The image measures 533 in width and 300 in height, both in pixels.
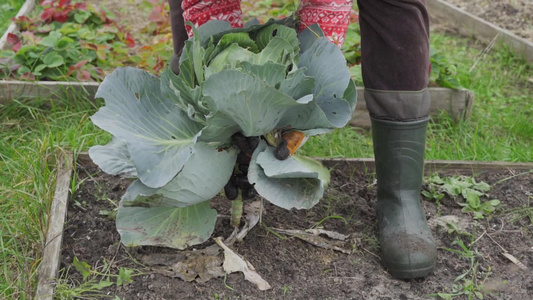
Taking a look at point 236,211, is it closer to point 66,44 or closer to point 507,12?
point 66,44

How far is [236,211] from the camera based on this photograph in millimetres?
1946

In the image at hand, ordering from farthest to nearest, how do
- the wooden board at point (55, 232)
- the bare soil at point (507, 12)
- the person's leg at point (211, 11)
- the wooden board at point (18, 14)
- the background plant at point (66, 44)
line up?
the bare soil at point (507, 12) → the wooden board at point (18, 14) → the background plant at point (66, 44) → the person's leg at point (211, 11) → the wooden board at point (55, 232)

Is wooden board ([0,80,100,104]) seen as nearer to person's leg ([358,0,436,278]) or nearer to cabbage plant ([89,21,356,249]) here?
cabbage plant ([89,21,356,249])

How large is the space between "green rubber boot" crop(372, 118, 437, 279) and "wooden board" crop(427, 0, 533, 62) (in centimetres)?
204

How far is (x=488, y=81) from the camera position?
11.3ft

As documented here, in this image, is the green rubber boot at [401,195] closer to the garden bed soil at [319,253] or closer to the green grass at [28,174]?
the garden bed soil at [319,253]

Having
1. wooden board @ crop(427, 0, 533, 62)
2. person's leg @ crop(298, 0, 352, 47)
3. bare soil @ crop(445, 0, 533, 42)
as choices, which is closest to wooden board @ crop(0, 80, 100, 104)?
person's leg @ crop(298, 0, 352, 47)

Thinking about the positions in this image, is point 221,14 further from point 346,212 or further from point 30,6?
point 30,6

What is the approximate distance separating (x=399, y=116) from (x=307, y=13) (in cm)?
44

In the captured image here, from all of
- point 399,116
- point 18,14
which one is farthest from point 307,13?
point 18,14

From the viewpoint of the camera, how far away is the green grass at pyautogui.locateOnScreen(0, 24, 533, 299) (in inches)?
78.0

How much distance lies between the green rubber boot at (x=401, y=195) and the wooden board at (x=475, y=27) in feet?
6.69

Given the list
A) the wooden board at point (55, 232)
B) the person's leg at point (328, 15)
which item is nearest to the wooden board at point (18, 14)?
the wooden board at point (55, 232)

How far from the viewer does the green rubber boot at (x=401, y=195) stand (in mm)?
1873
